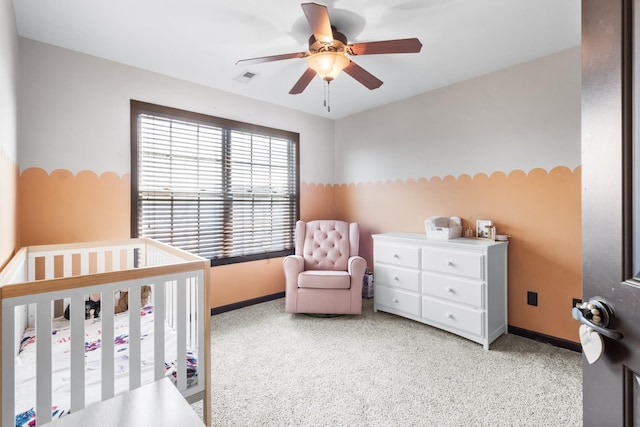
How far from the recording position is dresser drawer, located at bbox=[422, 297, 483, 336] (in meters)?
2.40

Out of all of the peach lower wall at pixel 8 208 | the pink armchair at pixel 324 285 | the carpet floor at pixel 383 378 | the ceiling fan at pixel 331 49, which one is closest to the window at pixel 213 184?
the pink armchair at pixel 324 285

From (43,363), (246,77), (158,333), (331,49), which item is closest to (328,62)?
(331,49)

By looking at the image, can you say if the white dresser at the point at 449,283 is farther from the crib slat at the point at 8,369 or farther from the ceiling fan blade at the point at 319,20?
the crib slat at the point at 8,369

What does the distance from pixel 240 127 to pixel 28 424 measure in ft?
9.15

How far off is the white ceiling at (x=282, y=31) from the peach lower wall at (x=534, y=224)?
1031mm

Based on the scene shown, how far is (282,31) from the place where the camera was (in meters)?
2.04

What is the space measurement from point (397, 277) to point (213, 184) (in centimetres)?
211

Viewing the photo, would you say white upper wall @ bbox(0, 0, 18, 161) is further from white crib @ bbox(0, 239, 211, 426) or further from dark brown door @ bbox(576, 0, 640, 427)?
dark brown door @ bbox(576, 0, 640, 427)

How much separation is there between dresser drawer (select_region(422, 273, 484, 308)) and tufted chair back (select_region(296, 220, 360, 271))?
0.88 m

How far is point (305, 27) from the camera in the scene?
199 centimetres

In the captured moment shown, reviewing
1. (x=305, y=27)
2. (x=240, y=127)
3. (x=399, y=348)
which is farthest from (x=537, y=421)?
(x=240, y=127)

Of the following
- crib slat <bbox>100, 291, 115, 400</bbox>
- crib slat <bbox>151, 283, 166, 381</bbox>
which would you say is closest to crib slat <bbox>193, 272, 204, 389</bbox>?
crib slat <bbox>151, 283, 166, 381</bbox>

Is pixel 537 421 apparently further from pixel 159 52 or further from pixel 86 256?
pixel 159 52

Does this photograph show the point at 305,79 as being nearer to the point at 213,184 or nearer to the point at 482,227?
the point at 213,184
